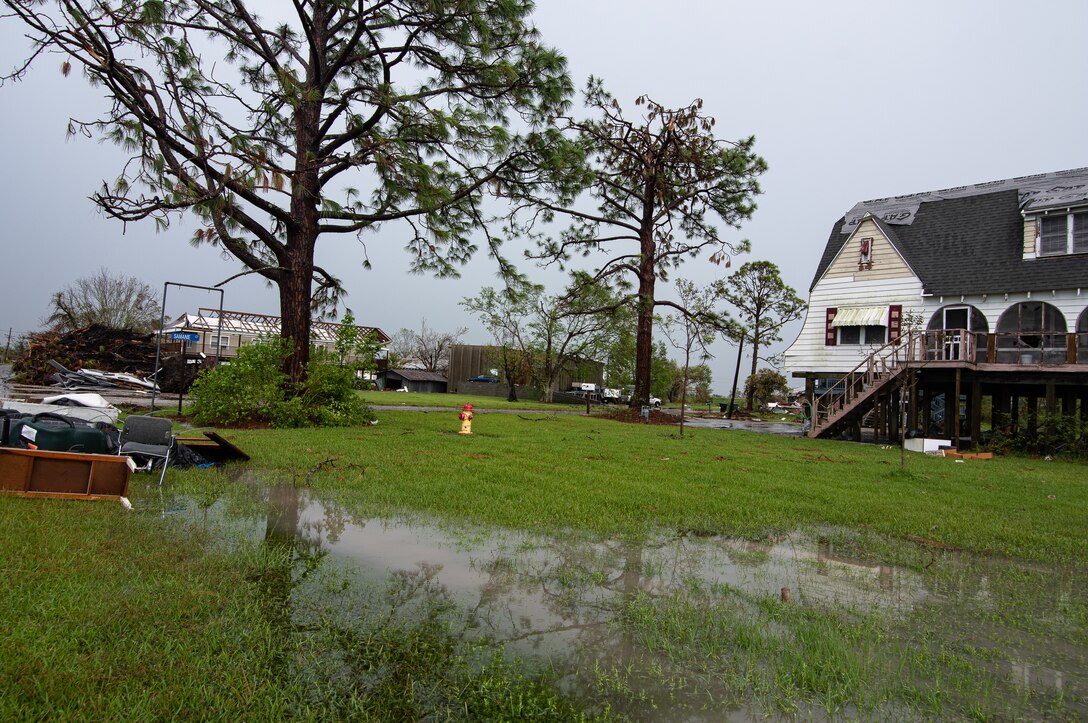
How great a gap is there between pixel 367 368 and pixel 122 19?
752cm

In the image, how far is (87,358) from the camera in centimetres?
2383

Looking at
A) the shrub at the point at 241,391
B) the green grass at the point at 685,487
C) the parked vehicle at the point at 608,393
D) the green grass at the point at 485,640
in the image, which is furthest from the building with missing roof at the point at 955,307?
the parked vehicle at the point at 608,393

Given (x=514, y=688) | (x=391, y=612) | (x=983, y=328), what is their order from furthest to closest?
(x=983, y=328)
(x=391, y=612)
(x=514, y=688)

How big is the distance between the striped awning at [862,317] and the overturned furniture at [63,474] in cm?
2121

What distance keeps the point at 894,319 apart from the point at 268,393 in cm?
1887

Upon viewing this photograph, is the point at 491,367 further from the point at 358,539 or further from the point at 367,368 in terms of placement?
the point at 358,539

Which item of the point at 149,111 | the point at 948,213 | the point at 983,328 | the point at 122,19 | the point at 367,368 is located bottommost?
the point at 367,368

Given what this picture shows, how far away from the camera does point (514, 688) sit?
2.66 metres

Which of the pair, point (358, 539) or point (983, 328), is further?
point (983, 328)

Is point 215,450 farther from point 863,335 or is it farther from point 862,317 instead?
point 863,335

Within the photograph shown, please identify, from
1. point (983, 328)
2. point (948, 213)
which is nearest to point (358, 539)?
point (983, 328)

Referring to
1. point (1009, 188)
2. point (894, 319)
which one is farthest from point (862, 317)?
point (1009, 188)

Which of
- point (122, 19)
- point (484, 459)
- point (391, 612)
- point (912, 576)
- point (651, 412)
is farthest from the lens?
point (651, 412)

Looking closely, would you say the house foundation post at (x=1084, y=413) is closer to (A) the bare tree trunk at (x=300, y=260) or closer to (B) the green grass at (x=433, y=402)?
(A) the bare tree trunk at (x=300, y=260)
